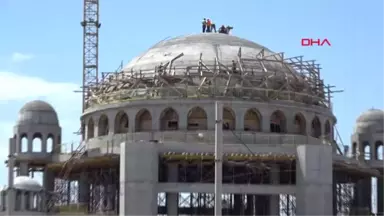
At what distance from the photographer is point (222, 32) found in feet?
357

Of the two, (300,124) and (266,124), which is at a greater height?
(300,124)

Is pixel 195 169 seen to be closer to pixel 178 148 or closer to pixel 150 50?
pixel 178 148

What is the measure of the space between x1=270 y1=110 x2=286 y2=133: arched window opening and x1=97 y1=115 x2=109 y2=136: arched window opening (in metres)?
15.8

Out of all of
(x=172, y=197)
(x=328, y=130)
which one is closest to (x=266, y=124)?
(x=328, y=130)

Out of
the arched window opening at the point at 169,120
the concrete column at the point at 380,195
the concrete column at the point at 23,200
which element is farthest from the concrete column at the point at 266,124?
the concrete column at the point at 23,200

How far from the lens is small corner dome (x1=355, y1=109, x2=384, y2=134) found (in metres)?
109

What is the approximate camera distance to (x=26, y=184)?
9138 cm

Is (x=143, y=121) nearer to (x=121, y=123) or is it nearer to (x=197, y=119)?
(x=121, y=123)

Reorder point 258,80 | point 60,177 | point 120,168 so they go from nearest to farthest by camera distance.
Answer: point 120,168 → point 258,80 → point 60,177

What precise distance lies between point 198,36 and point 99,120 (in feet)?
45.7

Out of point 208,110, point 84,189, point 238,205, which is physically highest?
point 208,110

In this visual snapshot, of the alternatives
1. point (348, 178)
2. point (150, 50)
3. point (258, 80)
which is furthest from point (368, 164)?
point (150, 50)

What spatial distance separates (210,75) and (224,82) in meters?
1.56

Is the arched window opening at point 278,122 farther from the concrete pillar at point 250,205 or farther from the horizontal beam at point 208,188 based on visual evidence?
the horizontal beam at point 208,188
